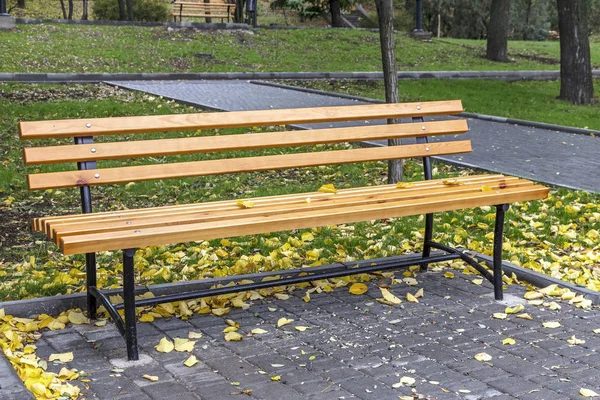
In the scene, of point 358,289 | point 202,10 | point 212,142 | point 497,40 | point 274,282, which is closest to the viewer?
point 274,282

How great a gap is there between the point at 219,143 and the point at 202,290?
33.0 inches

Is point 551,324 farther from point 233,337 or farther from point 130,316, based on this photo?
point 130,316

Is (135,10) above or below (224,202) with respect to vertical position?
above

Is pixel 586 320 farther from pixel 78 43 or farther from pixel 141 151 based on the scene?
pixel 78 43

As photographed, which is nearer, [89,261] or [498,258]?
[89,261]

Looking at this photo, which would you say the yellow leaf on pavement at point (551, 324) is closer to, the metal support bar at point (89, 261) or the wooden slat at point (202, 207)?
the wooden slat at point (202, 207)

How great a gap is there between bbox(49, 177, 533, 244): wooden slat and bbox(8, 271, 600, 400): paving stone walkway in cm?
58

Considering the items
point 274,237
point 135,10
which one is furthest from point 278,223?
point 135,10

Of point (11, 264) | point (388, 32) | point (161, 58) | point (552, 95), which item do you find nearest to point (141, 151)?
point (11, 264)

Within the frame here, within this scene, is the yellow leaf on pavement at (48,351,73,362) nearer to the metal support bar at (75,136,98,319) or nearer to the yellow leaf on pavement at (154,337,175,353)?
the yellow leaf on pavement at (154,337,175,353)

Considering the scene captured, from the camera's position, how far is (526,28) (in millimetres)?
33875

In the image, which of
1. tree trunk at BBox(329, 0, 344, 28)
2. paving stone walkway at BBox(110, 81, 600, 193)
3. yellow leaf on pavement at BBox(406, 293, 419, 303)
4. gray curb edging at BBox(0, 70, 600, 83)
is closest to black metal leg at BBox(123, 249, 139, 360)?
yellow leaf on pavement at BBox(406, 293, 419, 303)

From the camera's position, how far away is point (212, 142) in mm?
4660

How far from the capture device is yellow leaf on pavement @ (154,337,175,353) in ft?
13.0
